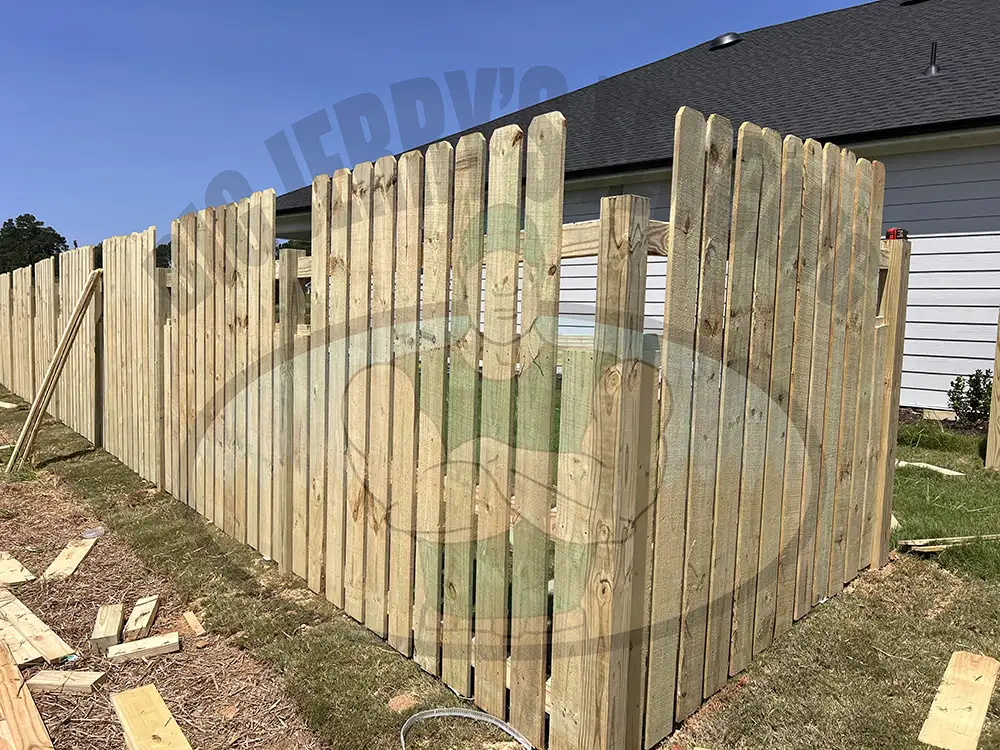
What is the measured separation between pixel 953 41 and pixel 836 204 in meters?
8.97

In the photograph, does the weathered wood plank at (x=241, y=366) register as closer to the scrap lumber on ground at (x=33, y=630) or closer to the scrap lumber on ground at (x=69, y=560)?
the scrap lumber on ground at (x=69, y=560)

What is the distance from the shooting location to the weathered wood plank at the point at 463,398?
2.38 m

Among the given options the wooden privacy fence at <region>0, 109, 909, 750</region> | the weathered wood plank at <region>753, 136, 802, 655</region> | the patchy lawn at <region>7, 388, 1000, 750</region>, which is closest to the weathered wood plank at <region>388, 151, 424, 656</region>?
the wooden privacy fence at <region>0, 109, 909, 750</region>

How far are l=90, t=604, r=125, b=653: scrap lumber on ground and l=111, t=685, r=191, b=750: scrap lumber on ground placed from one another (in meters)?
0.46

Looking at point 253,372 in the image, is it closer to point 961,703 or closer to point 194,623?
point 194,623

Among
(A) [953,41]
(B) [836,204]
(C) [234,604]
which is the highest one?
(A) [953,41]

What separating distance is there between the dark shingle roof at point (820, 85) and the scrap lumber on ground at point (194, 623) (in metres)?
8.12

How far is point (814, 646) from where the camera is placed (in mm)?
2941

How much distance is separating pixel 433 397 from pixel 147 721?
1.61m

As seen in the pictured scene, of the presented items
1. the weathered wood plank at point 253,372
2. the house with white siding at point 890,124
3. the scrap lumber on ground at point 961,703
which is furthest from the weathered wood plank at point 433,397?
the house with white siding at point 890,124

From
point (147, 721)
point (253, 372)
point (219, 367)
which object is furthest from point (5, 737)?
point (219, 367)

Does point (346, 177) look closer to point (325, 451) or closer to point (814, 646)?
point (325, 451)

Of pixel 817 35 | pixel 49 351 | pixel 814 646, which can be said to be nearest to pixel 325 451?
pixel 814 646

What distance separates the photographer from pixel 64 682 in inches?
106
